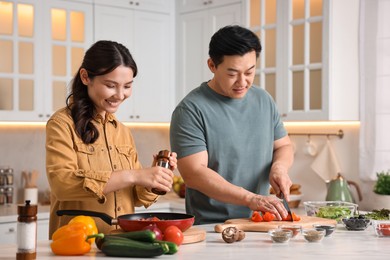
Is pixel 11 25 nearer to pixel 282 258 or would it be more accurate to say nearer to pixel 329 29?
pixel 329 29

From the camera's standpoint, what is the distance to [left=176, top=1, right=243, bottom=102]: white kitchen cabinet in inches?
206

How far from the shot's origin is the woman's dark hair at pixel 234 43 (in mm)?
2875

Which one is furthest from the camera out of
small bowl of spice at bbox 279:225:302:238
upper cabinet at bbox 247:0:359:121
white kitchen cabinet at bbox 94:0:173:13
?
white kitchen cabinet at bbox 94:0:173:13

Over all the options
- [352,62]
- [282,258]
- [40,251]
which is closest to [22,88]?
[352,62]

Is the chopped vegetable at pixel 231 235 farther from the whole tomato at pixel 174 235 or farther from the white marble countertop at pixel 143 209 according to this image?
the white marble countertop at pixel 143 209

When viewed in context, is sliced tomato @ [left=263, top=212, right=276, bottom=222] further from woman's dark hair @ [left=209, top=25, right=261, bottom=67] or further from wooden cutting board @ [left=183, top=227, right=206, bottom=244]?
woman's dark hair @ [left=209, top=25, right=261, bottom=67]

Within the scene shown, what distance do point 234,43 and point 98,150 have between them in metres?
0.70

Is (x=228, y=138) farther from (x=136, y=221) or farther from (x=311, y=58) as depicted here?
(x=311, y=58)

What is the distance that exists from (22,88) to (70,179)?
7.96 feet

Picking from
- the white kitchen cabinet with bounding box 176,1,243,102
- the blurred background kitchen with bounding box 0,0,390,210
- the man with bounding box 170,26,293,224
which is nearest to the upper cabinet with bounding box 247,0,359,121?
the blurred background kitchen with bounding box 0,0,390,210

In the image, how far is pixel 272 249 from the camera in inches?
92.8

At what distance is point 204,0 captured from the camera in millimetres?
5336

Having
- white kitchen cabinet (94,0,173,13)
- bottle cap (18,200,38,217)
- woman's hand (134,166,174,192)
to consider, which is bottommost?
bottle cap (18,200,38,217)

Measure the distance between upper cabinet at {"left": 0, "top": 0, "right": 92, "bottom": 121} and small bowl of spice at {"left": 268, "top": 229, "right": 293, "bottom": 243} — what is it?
2.70 m
